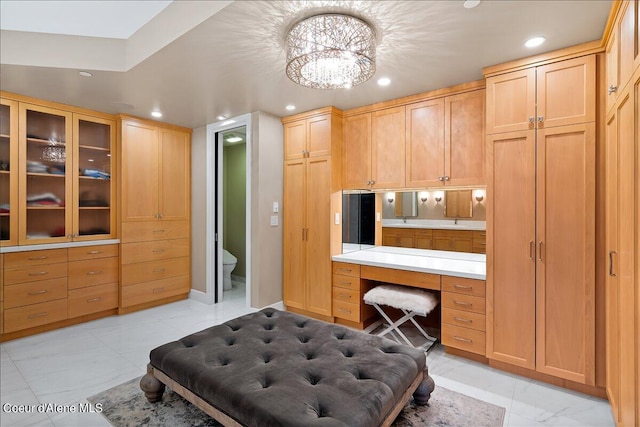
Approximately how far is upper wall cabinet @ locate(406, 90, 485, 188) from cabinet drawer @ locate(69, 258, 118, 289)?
3531 mm

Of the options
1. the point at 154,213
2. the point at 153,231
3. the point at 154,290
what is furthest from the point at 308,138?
the point at 154,290

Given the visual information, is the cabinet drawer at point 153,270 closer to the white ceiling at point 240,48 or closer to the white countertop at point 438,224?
the white ceiling at point 240,48

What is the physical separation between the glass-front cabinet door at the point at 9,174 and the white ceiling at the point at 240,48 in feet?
0.87

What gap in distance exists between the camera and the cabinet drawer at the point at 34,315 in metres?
3.00

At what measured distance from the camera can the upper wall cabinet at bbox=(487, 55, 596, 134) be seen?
7.02 ft

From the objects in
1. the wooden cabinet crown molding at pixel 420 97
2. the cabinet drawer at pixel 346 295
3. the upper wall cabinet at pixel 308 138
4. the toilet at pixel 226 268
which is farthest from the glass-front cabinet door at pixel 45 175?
the wooden cabinet crown molding at pixel 420 97

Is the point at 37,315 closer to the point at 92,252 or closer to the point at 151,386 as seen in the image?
the point at 92,252

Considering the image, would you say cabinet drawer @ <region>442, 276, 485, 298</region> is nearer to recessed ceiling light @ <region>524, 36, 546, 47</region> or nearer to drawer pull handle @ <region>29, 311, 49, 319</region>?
recessed ceiling light @ <region>524, 36, 546, 47</region>

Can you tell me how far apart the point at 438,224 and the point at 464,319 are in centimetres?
105

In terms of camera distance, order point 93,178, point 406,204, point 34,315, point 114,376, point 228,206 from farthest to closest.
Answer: point 228,206, point 93,178, point 406,204, point 34,315, point 114,376

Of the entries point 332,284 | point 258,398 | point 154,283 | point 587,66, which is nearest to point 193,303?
point 154,283

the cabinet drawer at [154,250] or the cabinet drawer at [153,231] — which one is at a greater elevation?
the cabinet drawer at [153,231]

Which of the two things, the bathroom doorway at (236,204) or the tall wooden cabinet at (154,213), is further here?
the bathroom doorway at (236,204)

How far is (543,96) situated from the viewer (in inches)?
89.9
